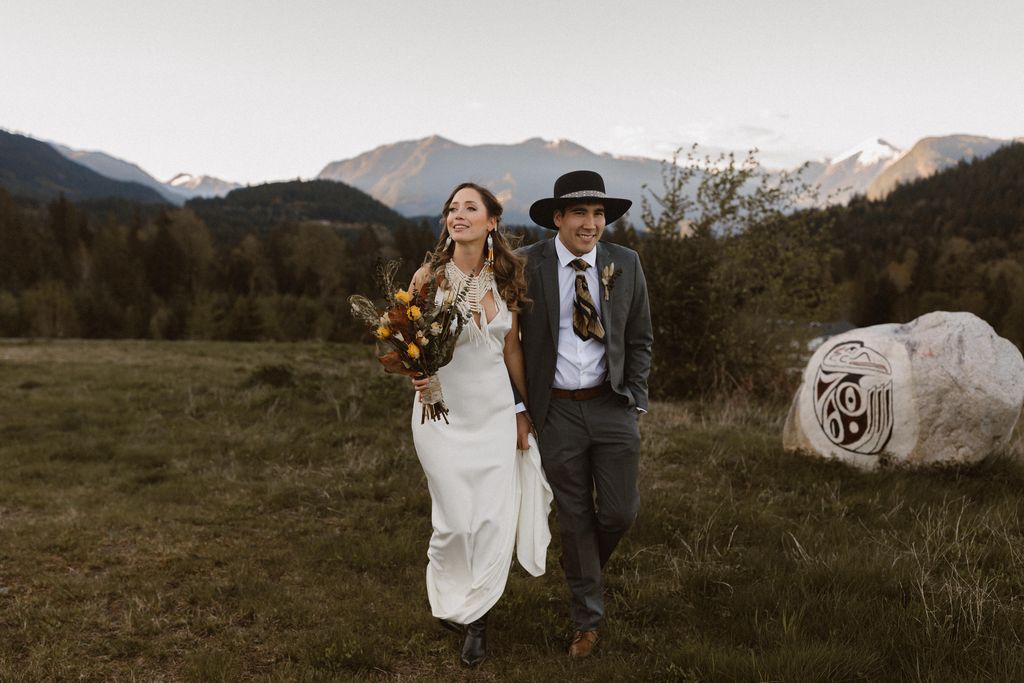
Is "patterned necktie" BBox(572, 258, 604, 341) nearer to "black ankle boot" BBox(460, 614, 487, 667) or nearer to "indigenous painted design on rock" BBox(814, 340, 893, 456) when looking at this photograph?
"black ankle boot" BBox(460, 614, 487, 667)

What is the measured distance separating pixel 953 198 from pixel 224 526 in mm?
127963

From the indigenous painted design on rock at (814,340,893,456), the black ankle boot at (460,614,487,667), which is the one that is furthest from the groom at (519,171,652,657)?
the indigenous painted design on rock at (814,340,893,456)

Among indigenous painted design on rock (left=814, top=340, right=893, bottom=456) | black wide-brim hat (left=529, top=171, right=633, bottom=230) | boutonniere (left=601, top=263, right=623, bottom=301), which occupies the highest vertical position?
black wide-brim hat (left=529, top=171, right=633, bottom=230)

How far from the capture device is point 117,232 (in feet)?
283

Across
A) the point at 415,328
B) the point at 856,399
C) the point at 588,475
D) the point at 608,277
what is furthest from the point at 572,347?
the point at 856,399

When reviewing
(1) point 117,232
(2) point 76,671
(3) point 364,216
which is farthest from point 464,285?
(3) point 364,216

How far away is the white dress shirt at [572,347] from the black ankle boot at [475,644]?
4.68 ft

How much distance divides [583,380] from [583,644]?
1493 millimetres

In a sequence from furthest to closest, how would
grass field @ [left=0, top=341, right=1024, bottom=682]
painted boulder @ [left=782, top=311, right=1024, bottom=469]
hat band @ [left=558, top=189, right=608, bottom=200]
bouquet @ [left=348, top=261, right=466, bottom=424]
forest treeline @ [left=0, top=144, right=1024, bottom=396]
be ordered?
forest treeline @ [left=0, top=144, right=1024, bottom=396]
painted boulder @ [left=782, top=311, right=1024, bottom=469]
hat band @ [left=558, top=189, right=608, bottom=200]
grass field @ [left=0, top=341, right=1024, bottom=682]
bouquet @ [left=348, top=261, right=466, bottom=424]

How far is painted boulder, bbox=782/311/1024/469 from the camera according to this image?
6828 millimetres

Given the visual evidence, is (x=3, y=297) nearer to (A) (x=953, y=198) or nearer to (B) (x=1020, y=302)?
(B) (x=1020, y=302)

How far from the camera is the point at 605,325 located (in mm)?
3865

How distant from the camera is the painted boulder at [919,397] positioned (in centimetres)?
683

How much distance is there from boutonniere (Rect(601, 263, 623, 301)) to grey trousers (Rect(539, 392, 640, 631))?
0.60m
